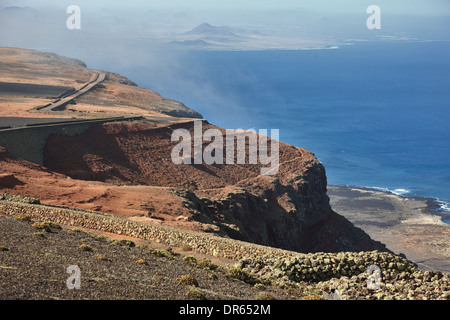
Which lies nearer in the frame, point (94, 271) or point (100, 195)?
→ point (94, 271)

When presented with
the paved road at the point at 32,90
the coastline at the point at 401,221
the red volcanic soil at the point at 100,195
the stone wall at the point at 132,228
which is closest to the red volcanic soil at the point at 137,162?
the red volcanic soil at the point at 100,195

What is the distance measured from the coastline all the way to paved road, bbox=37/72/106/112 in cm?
3773

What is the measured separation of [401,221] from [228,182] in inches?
1404

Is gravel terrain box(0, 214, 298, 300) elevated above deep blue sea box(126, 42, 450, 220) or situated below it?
above

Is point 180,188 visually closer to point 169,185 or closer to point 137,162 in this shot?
point 169,185

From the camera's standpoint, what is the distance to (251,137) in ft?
183

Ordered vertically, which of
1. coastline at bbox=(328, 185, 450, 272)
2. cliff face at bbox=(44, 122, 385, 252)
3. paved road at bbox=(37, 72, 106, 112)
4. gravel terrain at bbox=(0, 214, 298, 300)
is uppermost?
paved road at bbox=(37, 72, 106, 112)

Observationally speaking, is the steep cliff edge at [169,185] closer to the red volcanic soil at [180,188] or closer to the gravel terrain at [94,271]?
the red volcanic soil at [180,188]

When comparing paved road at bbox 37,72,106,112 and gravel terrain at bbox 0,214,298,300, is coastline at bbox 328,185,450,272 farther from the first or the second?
gravel terrain at bbox 0,214,298,300

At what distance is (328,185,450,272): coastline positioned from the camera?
62625mm

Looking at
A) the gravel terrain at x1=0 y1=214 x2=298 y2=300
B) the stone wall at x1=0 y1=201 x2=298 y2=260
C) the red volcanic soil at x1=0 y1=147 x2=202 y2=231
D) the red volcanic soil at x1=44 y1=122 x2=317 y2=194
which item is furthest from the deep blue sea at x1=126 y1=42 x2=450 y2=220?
the gravel terrain at x1=0 y1=214 x2=298 y2=300

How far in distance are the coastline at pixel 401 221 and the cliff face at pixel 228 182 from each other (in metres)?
10.9

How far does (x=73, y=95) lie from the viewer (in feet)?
240

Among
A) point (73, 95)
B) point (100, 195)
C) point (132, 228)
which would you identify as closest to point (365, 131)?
point (73, 95)
